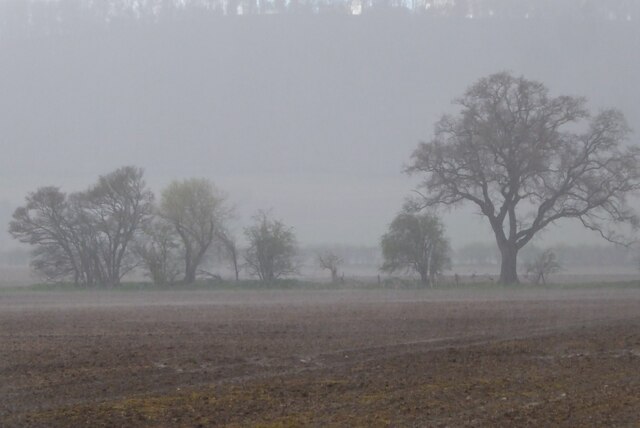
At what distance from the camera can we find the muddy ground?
12273mm

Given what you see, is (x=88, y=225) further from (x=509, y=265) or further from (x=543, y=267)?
(x=543, y=267)

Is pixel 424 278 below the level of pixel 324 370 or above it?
above

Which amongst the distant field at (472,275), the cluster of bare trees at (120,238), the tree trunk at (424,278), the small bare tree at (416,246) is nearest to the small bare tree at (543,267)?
the distant field at (472,275)

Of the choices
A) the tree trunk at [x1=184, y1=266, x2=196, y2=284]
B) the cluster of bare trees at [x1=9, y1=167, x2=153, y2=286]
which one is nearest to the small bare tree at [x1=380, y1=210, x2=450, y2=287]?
the tree trunk at [x1=184, y1=266, x2=196, y2=284]

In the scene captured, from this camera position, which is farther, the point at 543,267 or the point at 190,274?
the point at 190,274

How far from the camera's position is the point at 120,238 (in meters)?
59.0

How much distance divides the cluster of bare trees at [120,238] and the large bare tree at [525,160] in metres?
11.8

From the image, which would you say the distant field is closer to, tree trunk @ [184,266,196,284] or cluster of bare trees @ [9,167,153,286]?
cluster of bare trees @ [9,167,153,286]

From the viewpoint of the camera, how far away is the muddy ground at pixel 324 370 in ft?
40.3

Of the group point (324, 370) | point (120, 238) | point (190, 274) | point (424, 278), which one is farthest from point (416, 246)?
point (324, 370)

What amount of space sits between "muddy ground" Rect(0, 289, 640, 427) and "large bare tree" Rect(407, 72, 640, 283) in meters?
23.0

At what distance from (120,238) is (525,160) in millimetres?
25683

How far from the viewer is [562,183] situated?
51.1 metres

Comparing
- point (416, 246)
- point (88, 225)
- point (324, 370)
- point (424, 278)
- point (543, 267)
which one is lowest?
point (324, 370)
